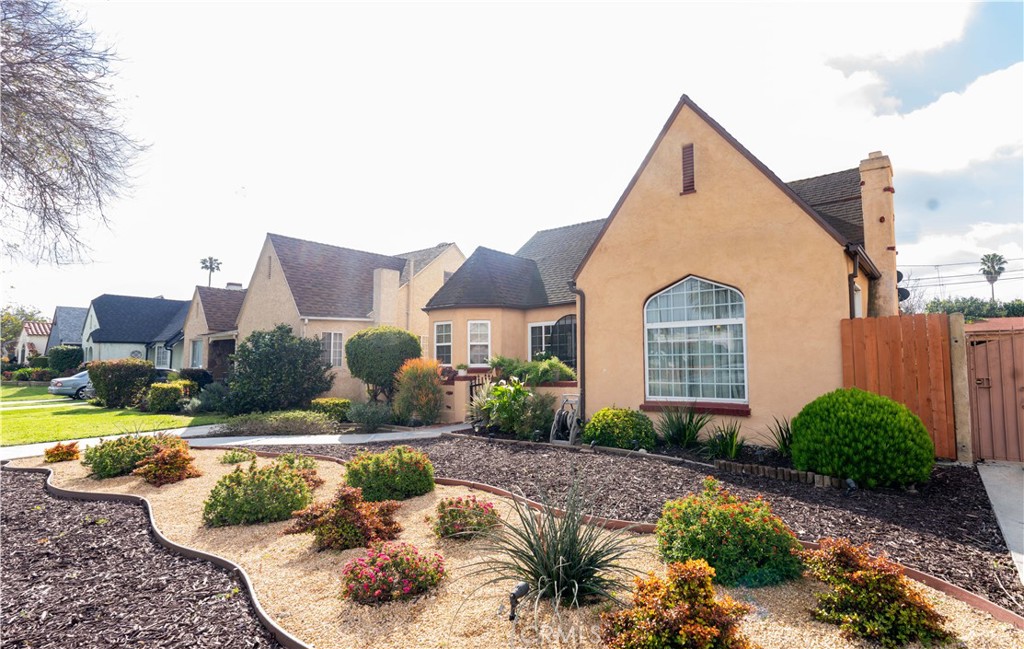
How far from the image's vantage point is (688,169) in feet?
35.2

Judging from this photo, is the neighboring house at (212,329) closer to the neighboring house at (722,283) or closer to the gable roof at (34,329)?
the neighboring house at (722,283)

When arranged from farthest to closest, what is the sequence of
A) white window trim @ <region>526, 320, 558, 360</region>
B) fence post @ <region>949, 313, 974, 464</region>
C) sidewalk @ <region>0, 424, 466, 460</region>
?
1. white window trim @ <region>526, 320, 558, 360</region>
2. sidewalk @ <region>0, 424, 466, 460</region>
3. fence post @ <region>949, 313, 974, 464</region>

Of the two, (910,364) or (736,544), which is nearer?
(736,544)

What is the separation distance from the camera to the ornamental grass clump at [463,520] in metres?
5.28

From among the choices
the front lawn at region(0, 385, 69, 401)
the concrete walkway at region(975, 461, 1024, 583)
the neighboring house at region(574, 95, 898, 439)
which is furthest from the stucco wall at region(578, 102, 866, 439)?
the front lawn at region(0, 385, 69, 401)

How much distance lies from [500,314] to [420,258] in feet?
37.1

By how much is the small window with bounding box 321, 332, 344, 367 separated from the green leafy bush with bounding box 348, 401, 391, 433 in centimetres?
753

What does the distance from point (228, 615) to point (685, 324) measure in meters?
9.50

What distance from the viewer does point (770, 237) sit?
966 centimetres

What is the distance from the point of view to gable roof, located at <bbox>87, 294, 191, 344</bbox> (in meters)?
38.9

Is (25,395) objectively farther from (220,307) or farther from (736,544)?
(736,544)

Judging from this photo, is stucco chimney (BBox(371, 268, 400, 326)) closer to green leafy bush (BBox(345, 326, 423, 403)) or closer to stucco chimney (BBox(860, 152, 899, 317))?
green leafy bush (BBox(345, 326, 423, 403))

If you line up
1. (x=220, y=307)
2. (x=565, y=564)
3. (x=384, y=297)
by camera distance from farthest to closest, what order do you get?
(x=220, y=307), (x=384, y=297), (x=565, y=564)

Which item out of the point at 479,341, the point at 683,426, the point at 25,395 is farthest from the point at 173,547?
the point at 25,395
